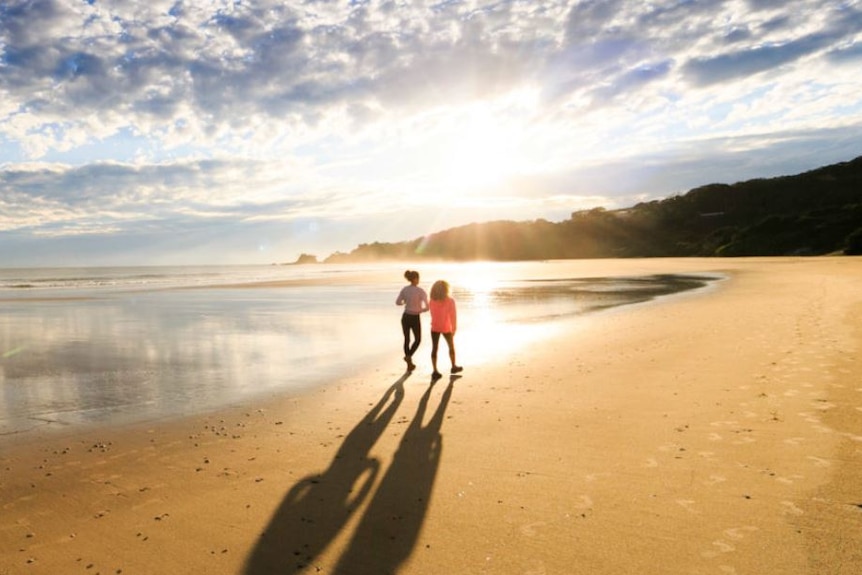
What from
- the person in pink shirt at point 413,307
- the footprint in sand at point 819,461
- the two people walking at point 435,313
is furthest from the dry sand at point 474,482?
the person in pink shirt at point 413,307

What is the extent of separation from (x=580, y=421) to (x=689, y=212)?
191 meters

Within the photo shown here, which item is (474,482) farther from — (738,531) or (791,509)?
(791,509)

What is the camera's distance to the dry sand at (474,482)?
14.6 ft

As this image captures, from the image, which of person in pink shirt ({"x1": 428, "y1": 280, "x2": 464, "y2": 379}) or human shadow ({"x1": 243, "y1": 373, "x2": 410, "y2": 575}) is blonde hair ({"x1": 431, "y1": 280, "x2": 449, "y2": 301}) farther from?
human shadow ({"x1": 243, "y1": 373, "x2": 410, "y2": 575})

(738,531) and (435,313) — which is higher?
(435,313)

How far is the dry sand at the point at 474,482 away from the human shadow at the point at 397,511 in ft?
0.07

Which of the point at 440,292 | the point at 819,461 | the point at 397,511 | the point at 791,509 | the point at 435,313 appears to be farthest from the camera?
the point at 435,313

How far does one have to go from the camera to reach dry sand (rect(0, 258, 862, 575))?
4.45m

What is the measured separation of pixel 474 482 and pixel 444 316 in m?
6.21

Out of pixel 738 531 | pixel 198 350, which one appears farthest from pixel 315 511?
pixel 198 350

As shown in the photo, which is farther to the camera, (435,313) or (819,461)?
(435,313)

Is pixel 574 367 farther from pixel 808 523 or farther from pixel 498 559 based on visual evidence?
pixel 498 559

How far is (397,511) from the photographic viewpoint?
526 centimetres

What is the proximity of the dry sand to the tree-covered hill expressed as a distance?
10825 cm
